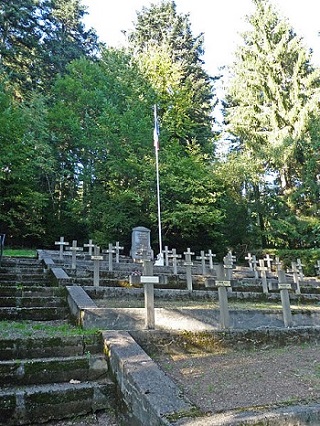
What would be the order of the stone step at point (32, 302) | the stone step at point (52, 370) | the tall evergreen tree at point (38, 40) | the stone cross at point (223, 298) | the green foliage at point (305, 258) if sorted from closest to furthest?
the stone step at point (52, 370) → the stone cross at point (223, 298) → the stone step at point (32, 302) → the green foliage at point (305, 258) → the tall evergreen tree at point (38, 40)

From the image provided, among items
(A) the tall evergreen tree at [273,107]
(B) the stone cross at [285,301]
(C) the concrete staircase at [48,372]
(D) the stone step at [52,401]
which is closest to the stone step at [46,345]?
(C) the concrete staircase at [48,372]

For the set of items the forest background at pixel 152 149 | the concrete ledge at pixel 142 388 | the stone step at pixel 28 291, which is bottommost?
the concrete ledge at pixel 142 388

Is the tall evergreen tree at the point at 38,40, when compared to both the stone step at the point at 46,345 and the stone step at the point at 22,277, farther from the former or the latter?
the stone step at the point at 46,345

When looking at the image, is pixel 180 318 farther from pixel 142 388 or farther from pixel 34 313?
pixel 142 388

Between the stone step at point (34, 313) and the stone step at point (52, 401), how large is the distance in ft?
5.79

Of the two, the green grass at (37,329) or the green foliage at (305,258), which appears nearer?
the green grass at (37,329)

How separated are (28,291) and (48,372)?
2.62 metres

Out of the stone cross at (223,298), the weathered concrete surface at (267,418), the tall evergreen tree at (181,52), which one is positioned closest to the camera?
the weathered concrete surface at (267,418)

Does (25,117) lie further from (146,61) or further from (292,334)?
(292,334)

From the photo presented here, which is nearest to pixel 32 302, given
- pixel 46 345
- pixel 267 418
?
pixel 46 345

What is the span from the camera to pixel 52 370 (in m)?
3.06

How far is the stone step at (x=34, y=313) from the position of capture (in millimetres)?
4480

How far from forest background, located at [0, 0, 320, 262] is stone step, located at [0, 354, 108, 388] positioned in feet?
40.9

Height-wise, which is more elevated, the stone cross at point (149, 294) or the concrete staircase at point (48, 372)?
the stone cross at point (149, 294)
